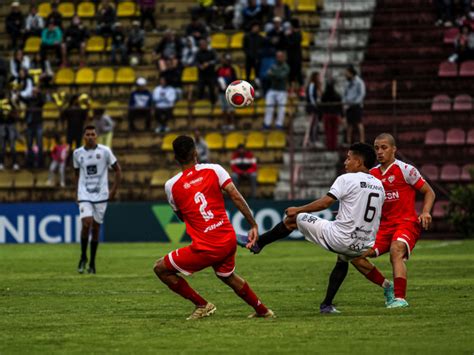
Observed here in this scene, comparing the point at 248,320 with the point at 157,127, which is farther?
the point at 157,127

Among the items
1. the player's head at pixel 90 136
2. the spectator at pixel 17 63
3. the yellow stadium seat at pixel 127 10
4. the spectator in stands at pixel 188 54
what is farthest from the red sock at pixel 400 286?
the yellow stadium seat at pixel 127 10

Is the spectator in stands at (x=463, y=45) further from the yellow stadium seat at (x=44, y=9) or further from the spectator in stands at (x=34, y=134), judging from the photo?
the yellow stadium seat at (x=44, y=9)

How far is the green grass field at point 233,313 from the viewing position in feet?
36.0

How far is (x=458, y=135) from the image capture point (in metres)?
32.4

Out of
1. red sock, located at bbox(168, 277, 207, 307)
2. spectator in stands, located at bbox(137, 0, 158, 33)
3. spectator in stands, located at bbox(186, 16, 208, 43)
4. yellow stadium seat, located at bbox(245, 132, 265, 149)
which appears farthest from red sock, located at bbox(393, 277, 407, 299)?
spectator in stands, located at bbox(137, 0, 158, 33)

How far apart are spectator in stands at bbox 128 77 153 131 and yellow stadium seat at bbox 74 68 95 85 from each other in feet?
9.38

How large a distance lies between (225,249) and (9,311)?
3.10m

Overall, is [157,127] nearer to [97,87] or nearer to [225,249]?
[97,87]

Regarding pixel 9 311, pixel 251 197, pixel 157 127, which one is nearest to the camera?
pixel 9 311

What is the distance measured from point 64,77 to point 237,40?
210 inches

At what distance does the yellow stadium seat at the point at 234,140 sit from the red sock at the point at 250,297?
21.0m

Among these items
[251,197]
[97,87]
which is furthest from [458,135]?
[97,87]

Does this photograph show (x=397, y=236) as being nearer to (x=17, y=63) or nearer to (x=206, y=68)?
(x=206, y=68)

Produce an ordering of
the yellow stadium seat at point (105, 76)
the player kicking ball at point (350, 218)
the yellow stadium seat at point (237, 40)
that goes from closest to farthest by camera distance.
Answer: the player kicking ball at point (350, 218), the yellow stadium seat at point (237, 40), the yellow stadium seat at point (105, 76)
